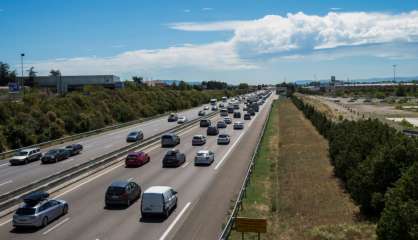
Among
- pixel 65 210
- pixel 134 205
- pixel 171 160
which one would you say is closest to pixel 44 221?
pixel 65 210

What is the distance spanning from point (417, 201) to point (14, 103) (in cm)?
6463

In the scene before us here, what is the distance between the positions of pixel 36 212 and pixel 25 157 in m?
24.8

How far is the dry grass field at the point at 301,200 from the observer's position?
73.6 feet

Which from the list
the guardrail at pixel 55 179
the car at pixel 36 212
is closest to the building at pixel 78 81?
the guardrail at pixel 55 179

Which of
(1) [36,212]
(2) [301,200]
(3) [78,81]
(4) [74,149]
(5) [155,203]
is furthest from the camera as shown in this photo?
(3) [78,81]

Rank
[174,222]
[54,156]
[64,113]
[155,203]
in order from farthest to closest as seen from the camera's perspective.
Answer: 1. [64,113]
2. [54,156]
3. [155,203]
4. [174,222]

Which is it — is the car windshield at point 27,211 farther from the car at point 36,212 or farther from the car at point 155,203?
the car at point 155,203

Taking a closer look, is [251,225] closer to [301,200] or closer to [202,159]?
[301,200]

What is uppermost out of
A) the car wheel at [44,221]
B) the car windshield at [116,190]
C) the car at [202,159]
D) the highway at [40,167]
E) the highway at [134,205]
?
the car windshield at [116,190]

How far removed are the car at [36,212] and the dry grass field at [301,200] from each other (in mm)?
8785

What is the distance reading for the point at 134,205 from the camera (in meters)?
27.3

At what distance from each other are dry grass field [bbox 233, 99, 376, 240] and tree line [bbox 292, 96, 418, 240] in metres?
1.28

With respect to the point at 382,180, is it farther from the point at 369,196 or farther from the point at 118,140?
the point at 118,140

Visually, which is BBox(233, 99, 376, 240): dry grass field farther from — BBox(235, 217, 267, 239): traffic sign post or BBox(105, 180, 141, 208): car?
BBox(105, 180, 141, 208): car
